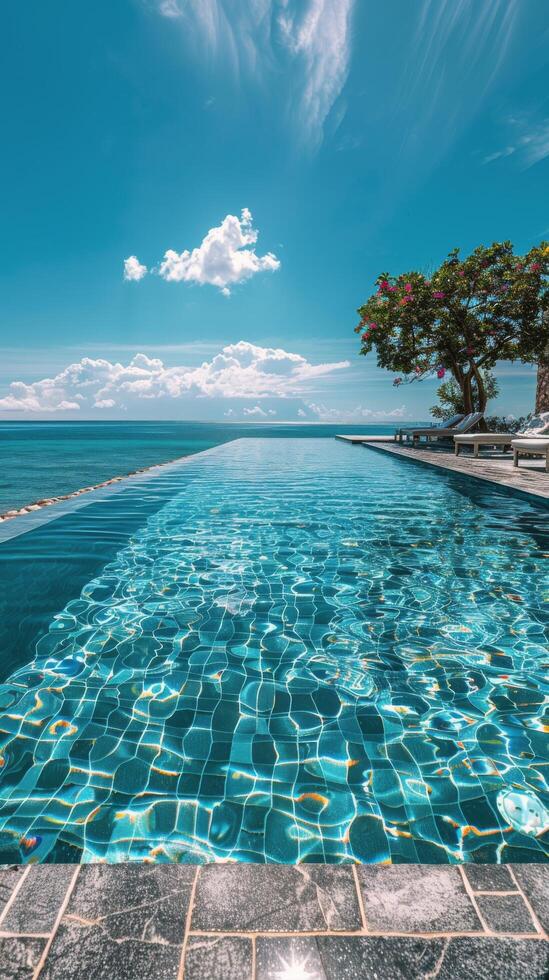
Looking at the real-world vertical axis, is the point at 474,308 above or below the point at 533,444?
above

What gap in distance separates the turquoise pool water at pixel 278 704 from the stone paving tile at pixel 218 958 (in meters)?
0.54

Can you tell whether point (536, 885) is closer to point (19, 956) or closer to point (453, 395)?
point (19, 956)

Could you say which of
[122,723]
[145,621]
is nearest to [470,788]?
[122,723]

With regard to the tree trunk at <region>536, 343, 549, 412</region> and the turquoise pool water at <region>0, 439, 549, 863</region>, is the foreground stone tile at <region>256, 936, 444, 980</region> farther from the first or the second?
the tree trunk at <region>536, 343, 549, 412</region>

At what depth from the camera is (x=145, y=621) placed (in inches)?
148

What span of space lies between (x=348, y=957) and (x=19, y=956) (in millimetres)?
899

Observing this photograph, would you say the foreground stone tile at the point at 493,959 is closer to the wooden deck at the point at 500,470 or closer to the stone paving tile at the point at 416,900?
the stone paving tile at the point at 416,900

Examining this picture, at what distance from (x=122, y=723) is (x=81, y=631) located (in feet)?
4.22

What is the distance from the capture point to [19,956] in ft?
3.92

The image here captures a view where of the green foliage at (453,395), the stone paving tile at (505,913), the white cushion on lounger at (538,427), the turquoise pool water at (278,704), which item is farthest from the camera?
the green foliage at (453,395)

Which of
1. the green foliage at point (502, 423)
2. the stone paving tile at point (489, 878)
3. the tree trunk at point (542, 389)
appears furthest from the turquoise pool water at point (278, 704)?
the tree trunk at point (542, 389)

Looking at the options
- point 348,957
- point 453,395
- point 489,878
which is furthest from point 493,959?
point 453,395

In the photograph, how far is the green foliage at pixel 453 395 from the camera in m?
21.1

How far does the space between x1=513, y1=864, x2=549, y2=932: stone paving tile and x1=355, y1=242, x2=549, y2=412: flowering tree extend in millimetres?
18272
